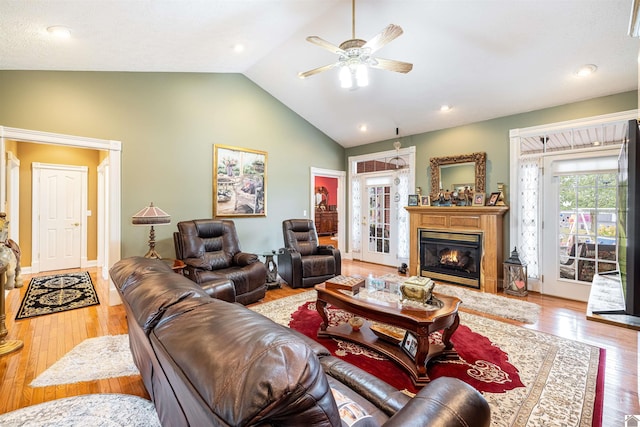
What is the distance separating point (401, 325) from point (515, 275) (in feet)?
9.77

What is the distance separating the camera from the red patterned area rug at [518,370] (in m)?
1.76

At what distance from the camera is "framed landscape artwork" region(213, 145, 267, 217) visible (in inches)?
183

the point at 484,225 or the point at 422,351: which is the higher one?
the point at 484,225

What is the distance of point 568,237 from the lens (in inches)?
155

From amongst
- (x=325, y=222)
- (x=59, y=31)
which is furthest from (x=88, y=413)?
(x=325, y=222)

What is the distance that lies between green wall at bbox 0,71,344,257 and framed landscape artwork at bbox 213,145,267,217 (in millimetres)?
112

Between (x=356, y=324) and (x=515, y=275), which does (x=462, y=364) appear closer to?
(x=356, y=324)

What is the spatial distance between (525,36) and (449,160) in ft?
7.08

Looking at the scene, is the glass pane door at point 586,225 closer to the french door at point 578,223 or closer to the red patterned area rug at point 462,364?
A: the french door at point 578,223

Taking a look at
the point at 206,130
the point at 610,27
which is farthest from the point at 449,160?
the point at 206,130

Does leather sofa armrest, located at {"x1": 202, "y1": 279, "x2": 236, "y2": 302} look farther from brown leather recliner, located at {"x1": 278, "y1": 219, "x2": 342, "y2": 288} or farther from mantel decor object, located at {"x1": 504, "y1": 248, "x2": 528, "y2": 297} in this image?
mantel decor object, located at {"x1": 504, "y1": 248, "x2": 528, "y2": 297}

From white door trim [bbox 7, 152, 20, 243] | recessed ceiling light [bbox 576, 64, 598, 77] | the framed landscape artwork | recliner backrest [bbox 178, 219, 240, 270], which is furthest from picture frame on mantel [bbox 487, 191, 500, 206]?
white door trim [bbox 7, 152, 20, 243]

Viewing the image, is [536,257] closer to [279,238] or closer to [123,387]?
[279,238]

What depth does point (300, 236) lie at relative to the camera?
4.87 m
